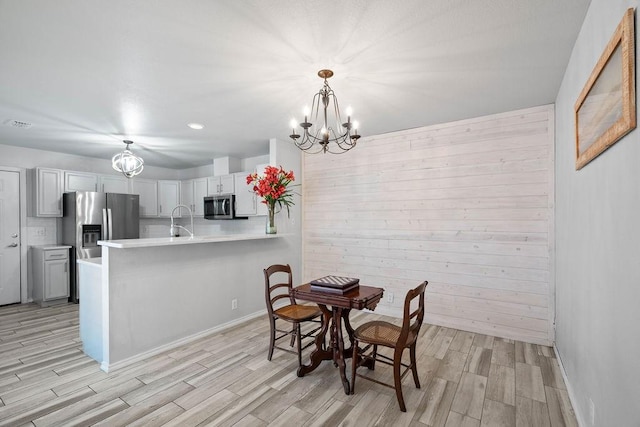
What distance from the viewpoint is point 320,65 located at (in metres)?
2.35

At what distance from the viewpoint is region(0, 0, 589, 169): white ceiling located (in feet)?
5.74

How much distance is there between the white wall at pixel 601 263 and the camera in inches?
47.7

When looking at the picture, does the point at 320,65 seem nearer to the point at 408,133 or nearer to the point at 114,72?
the point at 114,72

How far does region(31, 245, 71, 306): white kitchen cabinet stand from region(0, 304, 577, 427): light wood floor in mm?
1643

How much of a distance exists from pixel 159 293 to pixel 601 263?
137 inches

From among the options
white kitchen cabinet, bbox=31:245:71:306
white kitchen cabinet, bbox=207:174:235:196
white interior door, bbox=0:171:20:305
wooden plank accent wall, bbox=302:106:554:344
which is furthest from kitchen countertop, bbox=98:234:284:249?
white interior door, bbox=0:171:20:305

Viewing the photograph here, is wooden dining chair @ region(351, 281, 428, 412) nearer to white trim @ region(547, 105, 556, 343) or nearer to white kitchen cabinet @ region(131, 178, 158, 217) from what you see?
white trim @ region(547, 105, 556, 343)

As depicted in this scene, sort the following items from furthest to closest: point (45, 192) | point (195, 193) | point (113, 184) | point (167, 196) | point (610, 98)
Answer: point (167, 196), point (195, 193), point (113, 184), point (45, 192), point (610, 98)

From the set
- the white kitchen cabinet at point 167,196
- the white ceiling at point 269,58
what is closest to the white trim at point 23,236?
the white ceiling at point 269,58

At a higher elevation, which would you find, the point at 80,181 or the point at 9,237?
the point at 80,181

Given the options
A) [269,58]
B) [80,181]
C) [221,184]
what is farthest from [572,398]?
[80,181]

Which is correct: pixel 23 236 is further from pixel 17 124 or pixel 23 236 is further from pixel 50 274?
pixel 17 124

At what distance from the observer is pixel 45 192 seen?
4945mm

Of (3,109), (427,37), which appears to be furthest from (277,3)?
(3,109)
